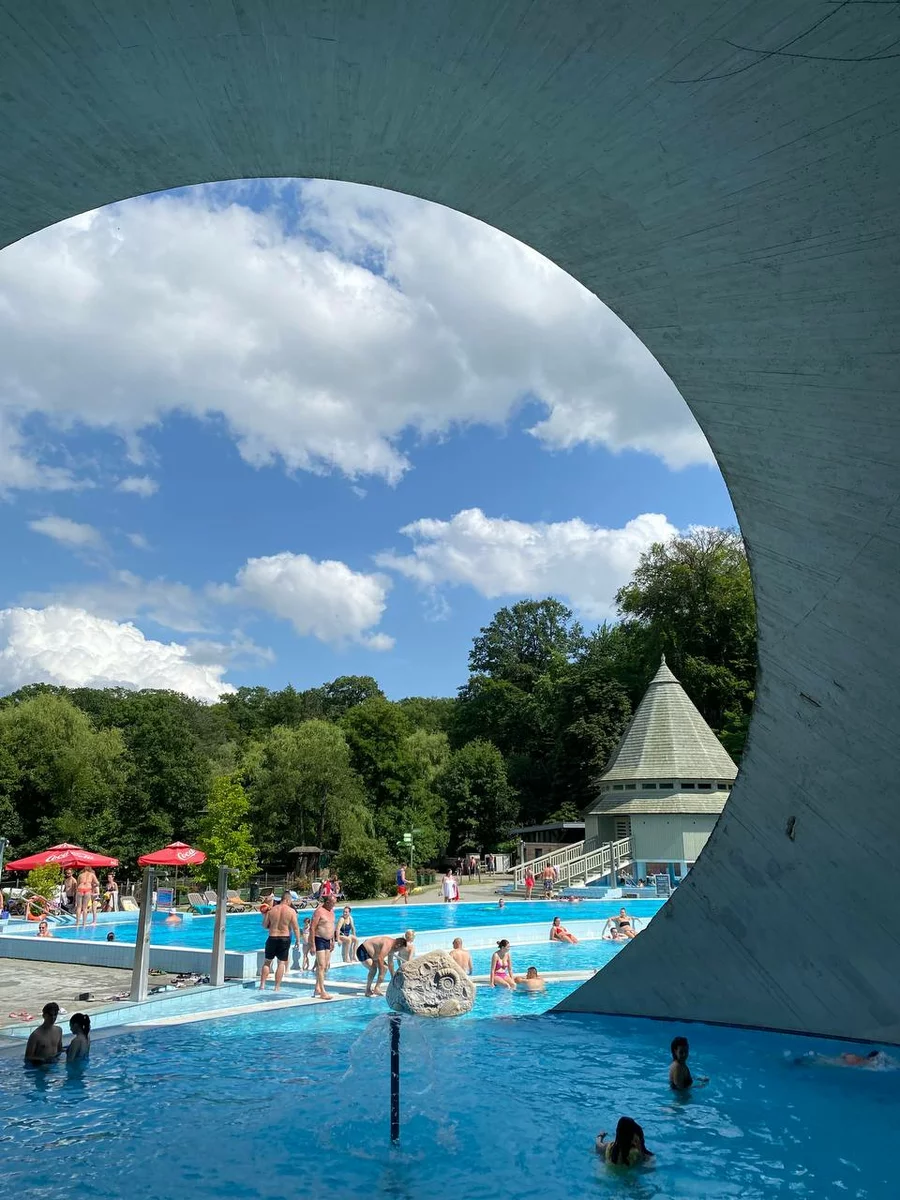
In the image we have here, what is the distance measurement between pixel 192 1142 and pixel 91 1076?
218 centimetres

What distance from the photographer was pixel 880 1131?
21.6ft

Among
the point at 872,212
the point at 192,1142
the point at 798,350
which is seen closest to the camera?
the point at 872,212

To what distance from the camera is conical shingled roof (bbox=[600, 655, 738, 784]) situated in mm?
28359

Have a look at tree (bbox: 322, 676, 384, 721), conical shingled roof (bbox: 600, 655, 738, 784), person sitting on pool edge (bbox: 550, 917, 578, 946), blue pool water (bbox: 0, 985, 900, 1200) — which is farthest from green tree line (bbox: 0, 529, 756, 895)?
blue pool water (bbox: 0, 985, 900, 1200)

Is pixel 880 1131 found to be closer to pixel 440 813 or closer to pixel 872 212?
pixel 872 212

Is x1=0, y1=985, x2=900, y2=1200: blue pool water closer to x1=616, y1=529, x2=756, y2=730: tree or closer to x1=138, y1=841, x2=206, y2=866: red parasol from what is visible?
x1=138, y1=841, x2=206, y2=866: red parasol

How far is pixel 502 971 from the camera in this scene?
12508mm

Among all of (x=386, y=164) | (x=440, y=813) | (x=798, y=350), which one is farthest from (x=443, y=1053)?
(x=440, y=813)

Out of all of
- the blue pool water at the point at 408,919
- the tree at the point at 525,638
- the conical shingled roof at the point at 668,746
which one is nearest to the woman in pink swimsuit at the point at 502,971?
the blue pool water at the point at 408,919

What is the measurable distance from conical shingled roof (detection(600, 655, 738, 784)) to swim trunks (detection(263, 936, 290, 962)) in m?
18.9

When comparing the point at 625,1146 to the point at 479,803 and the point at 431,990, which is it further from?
the point at 479,803

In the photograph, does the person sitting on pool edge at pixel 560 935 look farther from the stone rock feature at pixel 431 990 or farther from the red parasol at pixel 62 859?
the red parasol at pixel 62 859

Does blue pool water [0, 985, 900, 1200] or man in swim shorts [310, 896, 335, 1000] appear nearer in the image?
blue pool water [0, 985, 900, 1200]

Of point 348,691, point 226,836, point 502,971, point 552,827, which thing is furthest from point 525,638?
point 502,971
